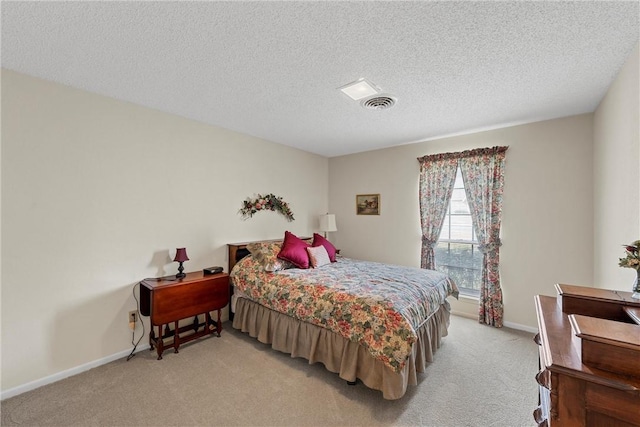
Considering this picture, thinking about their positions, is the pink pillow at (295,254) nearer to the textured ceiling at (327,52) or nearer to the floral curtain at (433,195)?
the textured ceiling at (327,52)

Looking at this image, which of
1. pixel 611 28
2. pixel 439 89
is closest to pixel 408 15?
pixel 439 89

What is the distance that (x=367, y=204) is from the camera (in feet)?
15.0

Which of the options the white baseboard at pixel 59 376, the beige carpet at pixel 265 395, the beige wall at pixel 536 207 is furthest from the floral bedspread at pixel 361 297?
the white baseboard at pixel 59 376

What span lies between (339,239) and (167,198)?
301 centimetres

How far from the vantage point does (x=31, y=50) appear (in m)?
1.81

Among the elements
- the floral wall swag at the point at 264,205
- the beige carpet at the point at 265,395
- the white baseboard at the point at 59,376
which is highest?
the floral wall swag at the point at 264,205

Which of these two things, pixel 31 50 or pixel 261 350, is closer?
pixel 31 50

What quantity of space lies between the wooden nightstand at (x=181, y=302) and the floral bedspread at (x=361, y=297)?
12.6 inches

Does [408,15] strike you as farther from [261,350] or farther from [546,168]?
[261,350]

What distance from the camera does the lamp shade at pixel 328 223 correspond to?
4649 mm

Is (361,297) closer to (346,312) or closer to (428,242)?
(346,312)

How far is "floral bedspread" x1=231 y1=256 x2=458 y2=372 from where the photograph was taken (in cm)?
193

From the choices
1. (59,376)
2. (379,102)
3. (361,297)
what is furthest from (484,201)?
(59,376)

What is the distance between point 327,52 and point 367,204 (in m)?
3.06
